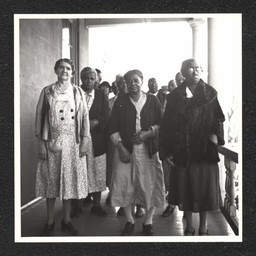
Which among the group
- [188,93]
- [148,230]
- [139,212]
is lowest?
Result: [148,230]

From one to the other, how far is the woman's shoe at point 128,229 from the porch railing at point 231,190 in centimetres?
72

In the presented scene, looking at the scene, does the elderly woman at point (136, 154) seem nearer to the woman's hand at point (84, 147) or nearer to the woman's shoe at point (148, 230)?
the woman's shoe at point (148, 230)

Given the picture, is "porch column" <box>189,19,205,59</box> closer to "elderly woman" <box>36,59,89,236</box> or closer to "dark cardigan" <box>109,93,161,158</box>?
"dark cardigan" <box>109,93,161,158</box>

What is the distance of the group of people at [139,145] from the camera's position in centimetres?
295

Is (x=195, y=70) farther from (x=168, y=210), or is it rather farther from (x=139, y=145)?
(x=168, y=210)

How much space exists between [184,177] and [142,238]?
0.57 meters

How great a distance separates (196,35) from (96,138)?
1.13 metres

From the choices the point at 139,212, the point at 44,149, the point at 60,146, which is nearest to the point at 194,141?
the point at 139,212

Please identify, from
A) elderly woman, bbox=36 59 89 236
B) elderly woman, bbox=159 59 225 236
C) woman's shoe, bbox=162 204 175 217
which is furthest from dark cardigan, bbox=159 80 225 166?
elderly woman, bbox=36 59 89 236

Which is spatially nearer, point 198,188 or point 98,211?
point 198,188

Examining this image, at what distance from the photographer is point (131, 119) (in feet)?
9.93

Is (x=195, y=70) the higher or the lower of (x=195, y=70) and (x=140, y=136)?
the higher
